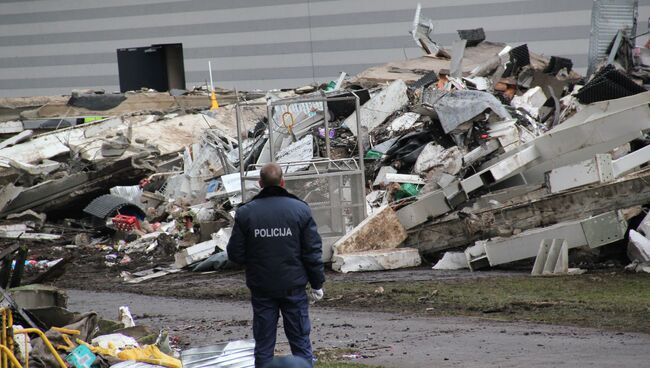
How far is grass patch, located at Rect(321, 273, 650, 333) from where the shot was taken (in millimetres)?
9539

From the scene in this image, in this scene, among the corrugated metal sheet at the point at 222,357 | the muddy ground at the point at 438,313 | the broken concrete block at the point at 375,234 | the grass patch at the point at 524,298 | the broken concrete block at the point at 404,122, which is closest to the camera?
the corrugated metal sheet at the point at 222,357

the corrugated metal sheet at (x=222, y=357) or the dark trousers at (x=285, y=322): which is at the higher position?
the dark trousers at (x=285, y=322)

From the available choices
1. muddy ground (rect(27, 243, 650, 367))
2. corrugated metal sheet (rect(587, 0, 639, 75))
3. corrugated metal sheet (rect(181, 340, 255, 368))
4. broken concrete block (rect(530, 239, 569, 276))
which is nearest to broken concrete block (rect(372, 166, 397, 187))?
muddy ground (rect(27, 243, 650, 367))

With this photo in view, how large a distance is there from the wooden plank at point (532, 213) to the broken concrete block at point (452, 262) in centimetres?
30

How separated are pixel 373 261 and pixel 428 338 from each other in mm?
4821

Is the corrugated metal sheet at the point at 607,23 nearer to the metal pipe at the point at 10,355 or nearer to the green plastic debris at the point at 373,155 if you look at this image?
the green plastic debris at the point at 373,155

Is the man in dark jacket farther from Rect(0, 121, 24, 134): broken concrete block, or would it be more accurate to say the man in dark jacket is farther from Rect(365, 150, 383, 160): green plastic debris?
Rect(0, 121, 24, 134): broken concrete block

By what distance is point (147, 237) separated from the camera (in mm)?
17438

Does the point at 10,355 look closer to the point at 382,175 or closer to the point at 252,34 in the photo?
the point at 382,175

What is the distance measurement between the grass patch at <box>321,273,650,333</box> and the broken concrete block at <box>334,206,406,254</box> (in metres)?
1.18

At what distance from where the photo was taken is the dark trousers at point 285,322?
6.61 m

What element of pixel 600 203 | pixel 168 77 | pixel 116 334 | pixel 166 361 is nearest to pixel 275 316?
pixel 166 361

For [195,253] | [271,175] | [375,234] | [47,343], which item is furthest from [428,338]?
→ [195,253]

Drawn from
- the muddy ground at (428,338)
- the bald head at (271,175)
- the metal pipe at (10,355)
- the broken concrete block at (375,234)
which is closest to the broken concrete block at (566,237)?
the broken concrete block at (375,234)
